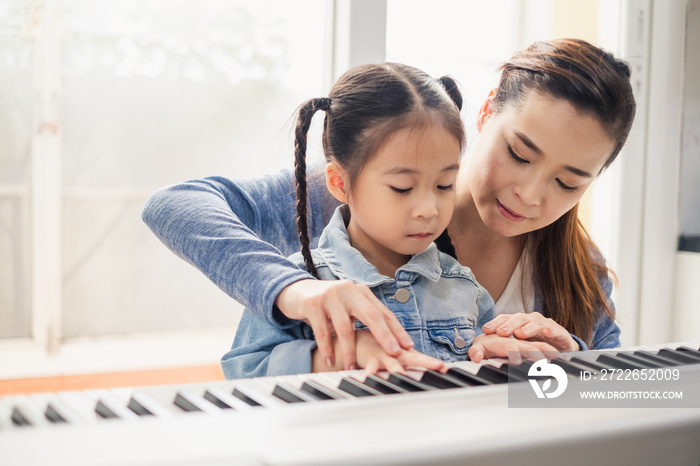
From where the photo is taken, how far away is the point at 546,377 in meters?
0.70

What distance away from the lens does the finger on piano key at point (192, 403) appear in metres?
0.56

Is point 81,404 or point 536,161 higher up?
point 536,161

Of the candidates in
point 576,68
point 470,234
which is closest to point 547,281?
point 470,234

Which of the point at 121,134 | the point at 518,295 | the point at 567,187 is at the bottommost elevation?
the point at 518,295

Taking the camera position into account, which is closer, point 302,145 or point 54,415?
point 54,415

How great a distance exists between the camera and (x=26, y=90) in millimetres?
2982

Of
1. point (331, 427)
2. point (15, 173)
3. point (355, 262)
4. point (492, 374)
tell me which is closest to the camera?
point (331, 427)

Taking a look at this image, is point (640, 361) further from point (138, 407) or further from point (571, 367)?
point (138, 407)

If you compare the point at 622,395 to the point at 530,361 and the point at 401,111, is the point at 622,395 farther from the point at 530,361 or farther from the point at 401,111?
the point at 401,111

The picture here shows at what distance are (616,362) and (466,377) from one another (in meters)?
0.20

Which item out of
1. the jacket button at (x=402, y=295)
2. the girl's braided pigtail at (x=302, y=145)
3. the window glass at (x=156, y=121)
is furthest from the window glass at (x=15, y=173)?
the jacket button at (x=402, y=295)

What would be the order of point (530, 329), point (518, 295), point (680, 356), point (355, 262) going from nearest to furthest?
point (680, 356)
point (530, 329)
point (355, 262)
point (518, 295)

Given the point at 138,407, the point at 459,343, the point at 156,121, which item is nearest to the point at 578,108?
the point at 459,343

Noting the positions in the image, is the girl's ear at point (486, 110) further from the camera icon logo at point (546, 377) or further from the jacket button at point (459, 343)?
the camera icon logo at point (546, 377)
